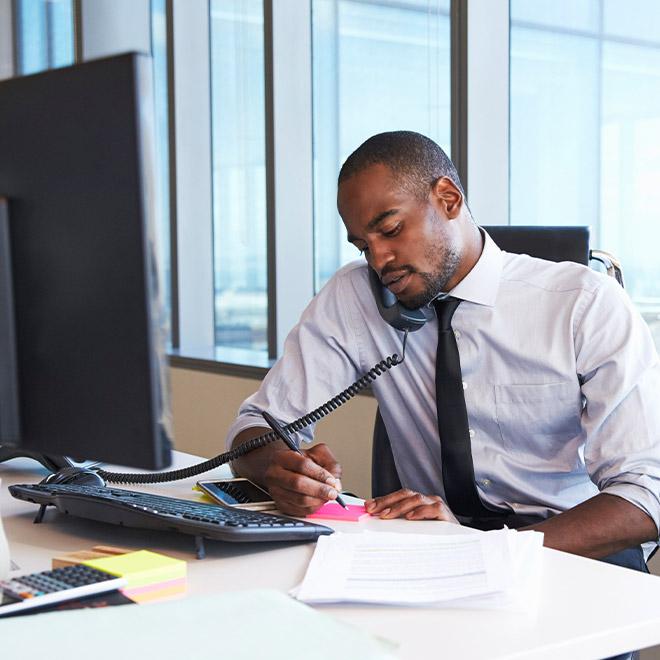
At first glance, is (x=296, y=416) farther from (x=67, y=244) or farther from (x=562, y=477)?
(x=67, y=244)

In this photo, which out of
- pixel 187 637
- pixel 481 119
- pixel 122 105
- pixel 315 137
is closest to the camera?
pixel 187 637

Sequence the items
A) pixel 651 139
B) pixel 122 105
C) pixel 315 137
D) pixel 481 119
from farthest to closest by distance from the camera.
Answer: pixel 315 137
pixel 481 119
pixel 651 139
pixel 122 105

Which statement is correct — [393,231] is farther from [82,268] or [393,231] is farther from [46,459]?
[82,268]

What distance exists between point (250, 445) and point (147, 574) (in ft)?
2.26

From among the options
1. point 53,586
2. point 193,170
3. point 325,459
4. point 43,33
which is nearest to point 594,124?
point 325,459

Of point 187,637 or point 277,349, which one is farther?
point 277,349

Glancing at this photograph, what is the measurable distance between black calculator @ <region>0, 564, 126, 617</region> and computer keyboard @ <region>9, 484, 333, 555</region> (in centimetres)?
20

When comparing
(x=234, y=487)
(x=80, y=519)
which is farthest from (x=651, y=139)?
(x=80, y=519)

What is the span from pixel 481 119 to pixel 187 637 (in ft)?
8.23

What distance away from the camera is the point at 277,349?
400 centimetres

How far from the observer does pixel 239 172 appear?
4.32 m

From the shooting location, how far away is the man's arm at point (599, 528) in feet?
4.98

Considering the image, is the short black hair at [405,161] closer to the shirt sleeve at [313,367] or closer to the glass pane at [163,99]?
the shirt sleeve at [313,367]

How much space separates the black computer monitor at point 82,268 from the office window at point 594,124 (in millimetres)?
1875
